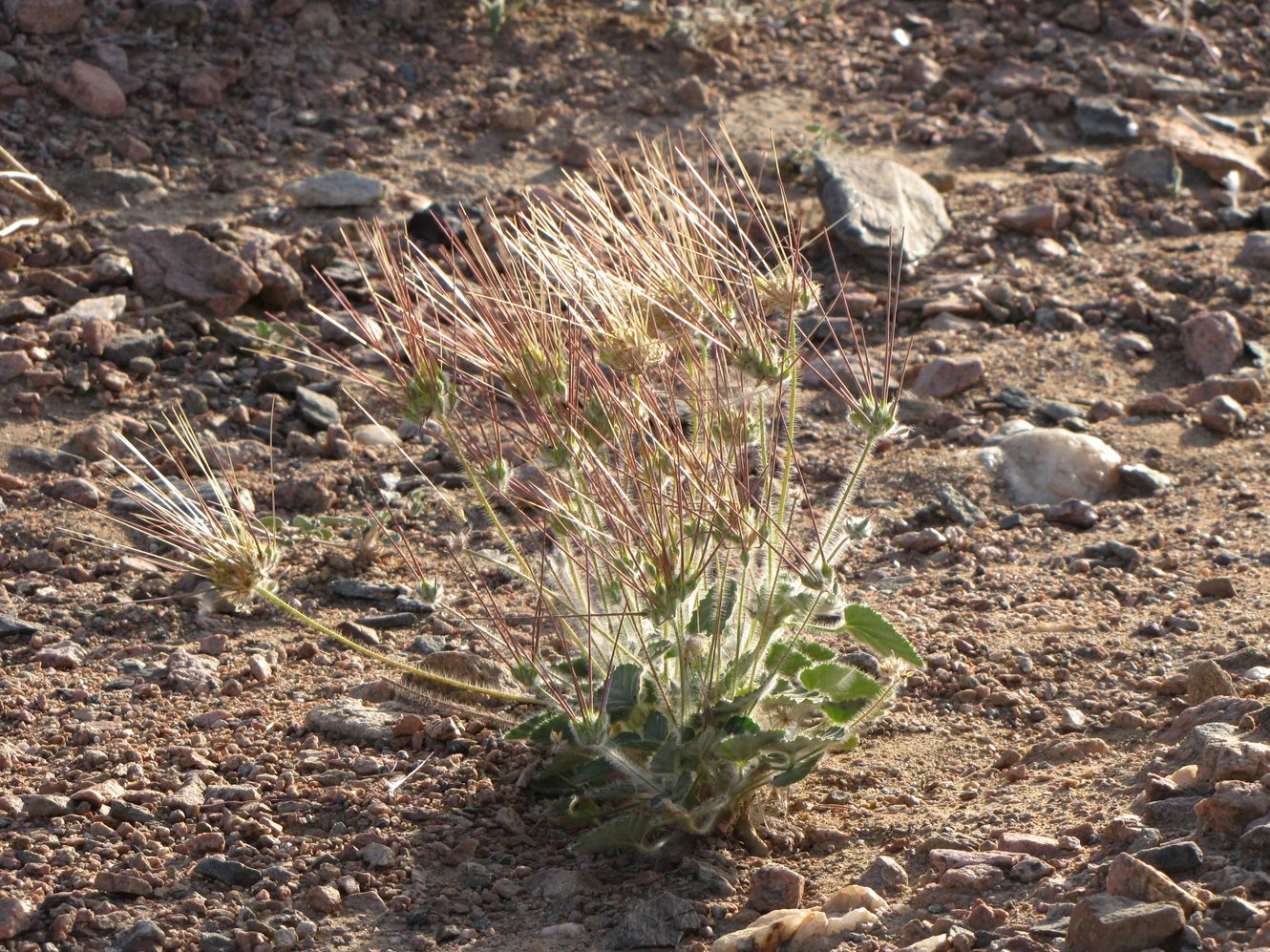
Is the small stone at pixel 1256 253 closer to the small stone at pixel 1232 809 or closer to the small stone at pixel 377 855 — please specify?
the small stone at pixel 1232 809

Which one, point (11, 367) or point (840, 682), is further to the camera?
point (11, 367)

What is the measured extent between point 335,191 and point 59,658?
8.48 feet

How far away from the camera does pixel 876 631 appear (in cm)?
285

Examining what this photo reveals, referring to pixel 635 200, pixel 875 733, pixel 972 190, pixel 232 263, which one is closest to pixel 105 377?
pixel 232 263

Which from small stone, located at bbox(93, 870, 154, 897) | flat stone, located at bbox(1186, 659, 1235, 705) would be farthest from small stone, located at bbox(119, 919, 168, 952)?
flat stone, located at bbox(1186, 659, 1235, 705)

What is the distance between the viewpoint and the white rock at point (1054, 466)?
14.5 feet

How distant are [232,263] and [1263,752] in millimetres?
3658

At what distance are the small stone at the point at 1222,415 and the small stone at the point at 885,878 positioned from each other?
7.97 ft

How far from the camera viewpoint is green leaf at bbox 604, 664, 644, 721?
111 inches

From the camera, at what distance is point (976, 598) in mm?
Answer: 3873

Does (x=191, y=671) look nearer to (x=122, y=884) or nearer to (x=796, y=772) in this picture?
(x=122, y=884)

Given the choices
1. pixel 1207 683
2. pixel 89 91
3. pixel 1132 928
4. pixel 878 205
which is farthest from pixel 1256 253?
pixel 89 91

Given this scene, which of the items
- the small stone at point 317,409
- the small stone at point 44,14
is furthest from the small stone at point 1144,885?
the small stone at point 44,14

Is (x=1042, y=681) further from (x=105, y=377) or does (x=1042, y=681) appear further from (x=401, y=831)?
(x=105, y=377)
